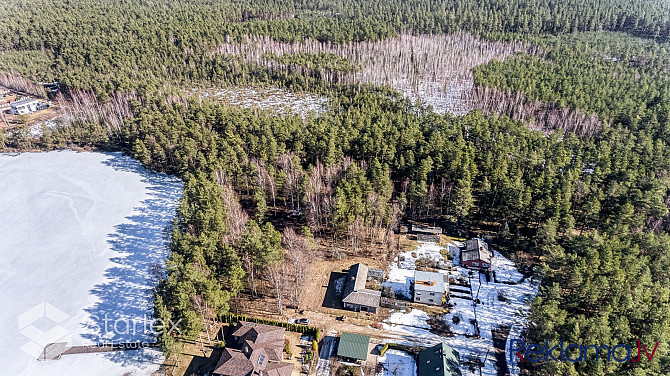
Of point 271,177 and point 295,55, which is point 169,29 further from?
point 271,177

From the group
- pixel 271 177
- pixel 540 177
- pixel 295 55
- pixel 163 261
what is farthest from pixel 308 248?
pixel 295 55

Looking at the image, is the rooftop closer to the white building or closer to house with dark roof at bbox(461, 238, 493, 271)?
house with dark roof at bbox(461, 238, 493, 271)

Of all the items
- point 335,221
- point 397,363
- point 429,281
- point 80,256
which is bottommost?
point 397,363

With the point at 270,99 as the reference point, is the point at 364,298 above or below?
below

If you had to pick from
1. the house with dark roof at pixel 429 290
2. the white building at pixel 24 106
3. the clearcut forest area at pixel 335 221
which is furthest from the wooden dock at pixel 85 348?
the white building at pixel 24 106

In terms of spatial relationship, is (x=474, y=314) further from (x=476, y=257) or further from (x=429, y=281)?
(x=476, y=257)

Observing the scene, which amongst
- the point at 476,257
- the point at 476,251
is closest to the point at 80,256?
the point at 476,257
